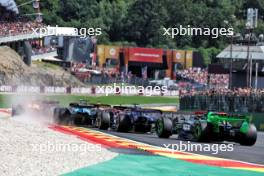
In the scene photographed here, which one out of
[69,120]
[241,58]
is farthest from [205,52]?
[69,120]

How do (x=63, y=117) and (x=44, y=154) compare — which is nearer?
(x=44, y=154)

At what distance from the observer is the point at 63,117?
1158 inches

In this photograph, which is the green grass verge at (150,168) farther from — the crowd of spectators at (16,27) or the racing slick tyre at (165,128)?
the crowd of spectators at (16,27)

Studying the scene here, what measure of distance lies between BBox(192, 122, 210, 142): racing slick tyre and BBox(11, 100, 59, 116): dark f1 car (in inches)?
441

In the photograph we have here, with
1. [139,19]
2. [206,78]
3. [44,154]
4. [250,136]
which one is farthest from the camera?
[139,19]

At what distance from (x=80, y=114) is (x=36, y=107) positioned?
4274 millimetres

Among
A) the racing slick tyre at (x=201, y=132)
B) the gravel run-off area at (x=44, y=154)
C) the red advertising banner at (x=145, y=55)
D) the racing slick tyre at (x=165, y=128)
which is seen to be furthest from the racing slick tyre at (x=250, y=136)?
the red advertising banner at (x=145, y=55)

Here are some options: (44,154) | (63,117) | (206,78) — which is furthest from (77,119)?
(206,78)

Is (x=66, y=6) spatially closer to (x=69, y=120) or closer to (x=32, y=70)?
(x=32, y=70)

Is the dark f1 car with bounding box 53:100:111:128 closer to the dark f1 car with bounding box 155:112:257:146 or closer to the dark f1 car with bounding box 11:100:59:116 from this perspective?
the dark f1 car with bounding box 11:100:59:116

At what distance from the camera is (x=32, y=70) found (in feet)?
225

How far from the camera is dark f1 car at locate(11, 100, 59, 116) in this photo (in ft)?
105

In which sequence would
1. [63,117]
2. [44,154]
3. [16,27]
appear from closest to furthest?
[44,154] < [63,117] < [16,27]

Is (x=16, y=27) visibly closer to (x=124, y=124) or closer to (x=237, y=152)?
(x=124, y=124)
